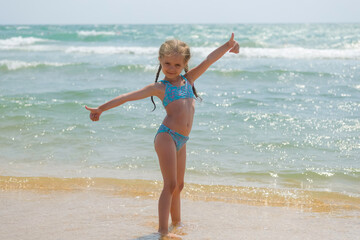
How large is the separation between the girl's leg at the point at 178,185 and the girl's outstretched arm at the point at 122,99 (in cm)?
51

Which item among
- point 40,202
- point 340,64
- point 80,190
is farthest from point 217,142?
point 340,64

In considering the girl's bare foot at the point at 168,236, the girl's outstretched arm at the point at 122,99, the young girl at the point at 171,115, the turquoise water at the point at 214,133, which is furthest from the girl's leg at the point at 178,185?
the turquoise water at the point at 214,133

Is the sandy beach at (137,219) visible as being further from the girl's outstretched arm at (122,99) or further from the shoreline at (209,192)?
the girl's outstretched arm at (122,99)

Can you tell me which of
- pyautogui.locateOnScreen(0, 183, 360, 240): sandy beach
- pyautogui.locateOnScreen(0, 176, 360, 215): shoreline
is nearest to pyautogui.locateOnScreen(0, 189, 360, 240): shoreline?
pyautogui.locateOnScreen(0, 183, 360, 240): sandy beach

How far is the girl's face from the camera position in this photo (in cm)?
331

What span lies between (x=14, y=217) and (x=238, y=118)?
4543mm

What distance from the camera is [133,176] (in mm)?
5043

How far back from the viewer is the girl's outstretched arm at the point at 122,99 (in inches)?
122

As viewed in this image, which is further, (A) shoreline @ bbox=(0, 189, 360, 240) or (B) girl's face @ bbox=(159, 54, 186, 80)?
(A) shoreline @ bbox=(0, 189, 360, 240)

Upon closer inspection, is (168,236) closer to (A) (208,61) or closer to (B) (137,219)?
(B) (137,219)

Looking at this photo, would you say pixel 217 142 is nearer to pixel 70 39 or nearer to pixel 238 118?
pixel 238 118

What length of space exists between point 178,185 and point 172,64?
925mm

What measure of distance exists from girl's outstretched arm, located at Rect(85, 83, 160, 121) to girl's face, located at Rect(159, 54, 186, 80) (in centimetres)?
13

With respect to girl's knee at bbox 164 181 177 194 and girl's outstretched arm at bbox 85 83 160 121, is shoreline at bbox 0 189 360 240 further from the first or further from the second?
girl's outstretched arm at bbox 85 83 160 121
